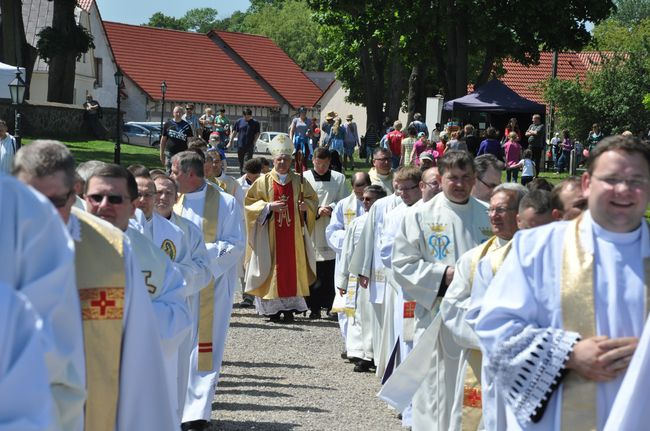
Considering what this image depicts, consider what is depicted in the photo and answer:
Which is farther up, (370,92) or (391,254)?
(370,92)

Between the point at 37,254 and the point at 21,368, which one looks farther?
the point at 37,254

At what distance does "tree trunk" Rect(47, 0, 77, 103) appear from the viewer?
39.3m

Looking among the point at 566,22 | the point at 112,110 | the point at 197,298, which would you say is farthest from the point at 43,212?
the point at 112,110

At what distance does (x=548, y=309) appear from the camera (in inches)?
189

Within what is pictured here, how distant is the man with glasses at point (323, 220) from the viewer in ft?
48.0

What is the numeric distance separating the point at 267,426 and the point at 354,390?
1.60 meters

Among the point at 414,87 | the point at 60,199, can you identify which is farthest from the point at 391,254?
the point at 414,87

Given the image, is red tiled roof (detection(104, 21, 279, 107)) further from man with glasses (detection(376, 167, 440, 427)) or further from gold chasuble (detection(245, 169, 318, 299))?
man with glasses (detection(376, 167, 440, 427))

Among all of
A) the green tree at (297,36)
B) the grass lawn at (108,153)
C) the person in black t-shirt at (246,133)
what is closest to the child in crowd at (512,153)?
the person in black t-shirt at (246,133)

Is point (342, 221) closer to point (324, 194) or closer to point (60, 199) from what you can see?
point (324, 194)

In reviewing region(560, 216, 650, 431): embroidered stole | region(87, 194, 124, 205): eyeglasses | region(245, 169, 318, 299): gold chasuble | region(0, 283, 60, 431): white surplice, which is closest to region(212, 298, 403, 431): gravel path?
region(245, 169, 318, 299): gold chasuble

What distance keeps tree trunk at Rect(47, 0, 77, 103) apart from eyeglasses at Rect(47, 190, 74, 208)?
35937 millimetres

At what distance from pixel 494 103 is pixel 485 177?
25325 millimetres

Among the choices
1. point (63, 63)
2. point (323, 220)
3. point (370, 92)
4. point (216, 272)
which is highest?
point (370, 92)
